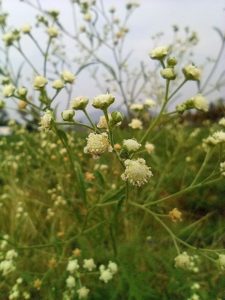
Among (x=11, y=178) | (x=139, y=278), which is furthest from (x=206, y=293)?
(x=11, y=178)

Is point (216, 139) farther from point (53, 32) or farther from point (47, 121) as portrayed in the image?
point (53, 32)

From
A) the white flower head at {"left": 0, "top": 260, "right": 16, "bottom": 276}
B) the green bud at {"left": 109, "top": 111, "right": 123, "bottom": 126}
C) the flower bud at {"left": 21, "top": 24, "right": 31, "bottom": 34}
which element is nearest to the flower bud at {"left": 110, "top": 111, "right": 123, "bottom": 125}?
the green bud at {"left": 109, "top": 111, "right": 123, "bottom": 126}

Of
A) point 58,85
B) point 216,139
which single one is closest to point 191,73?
point 216,139

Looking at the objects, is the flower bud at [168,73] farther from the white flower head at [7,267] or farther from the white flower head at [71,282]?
the white flower head at [7,267]

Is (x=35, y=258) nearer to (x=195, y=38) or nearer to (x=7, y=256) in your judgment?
(x=7, y=256)

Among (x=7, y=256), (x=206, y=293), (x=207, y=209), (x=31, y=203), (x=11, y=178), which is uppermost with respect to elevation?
(x=11, y=178)

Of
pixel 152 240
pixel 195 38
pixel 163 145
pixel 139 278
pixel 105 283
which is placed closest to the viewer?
pixel 139 278

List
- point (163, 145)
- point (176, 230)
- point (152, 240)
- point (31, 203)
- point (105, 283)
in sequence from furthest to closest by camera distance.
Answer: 1. point (163, 145)
2. point (31, 203)
3. point (176, 230)
4. point (152, 240)
5. point (105, 283)

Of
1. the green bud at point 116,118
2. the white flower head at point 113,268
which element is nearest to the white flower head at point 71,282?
the white flower head at point 113,268
